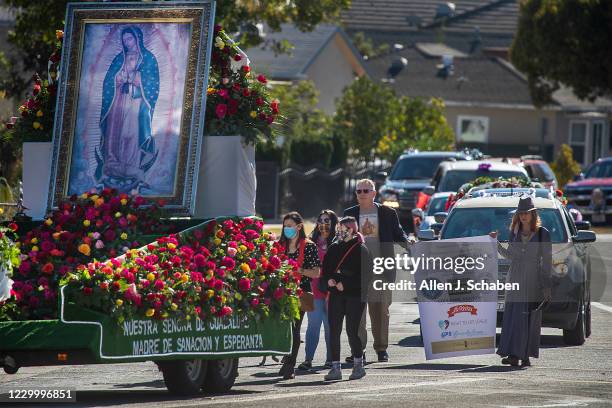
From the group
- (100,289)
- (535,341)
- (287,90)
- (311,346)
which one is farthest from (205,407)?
(287,90)

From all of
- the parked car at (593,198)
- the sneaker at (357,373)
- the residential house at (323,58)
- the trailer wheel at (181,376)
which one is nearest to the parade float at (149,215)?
the trailer wheel at (181,376)

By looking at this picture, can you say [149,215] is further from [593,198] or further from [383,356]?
[593,198]

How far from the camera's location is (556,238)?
18.4 metres

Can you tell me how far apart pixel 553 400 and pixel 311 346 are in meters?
3.60

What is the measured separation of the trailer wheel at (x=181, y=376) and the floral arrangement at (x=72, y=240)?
1.12 m

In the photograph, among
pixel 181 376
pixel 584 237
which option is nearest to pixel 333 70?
pixel 584 237

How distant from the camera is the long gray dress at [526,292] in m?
15.9

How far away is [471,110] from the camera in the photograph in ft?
219

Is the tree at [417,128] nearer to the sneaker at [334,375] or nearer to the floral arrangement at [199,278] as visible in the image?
the sneaker at [334,375]

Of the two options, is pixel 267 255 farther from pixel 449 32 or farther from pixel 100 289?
pixel 449 32

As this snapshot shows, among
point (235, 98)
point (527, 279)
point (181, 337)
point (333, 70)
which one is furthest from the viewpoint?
point (333, 70)

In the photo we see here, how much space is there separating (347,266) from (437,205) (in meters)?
13.5

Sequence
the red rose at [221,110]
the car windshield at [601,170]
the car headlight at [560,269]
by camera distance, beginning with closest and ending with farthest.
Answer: the red rose at [221,110] < the car headlight at [560,269] < the car windshield at [601,170]

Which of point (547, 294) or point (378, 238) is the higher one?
point (378, 238)
